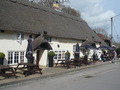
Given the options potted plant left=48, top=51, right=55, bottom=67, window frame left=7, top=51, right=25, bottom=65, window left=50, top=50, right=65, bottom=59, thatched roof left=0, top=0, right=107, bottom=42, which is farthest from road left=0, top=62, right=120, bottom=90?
window left=50, top=50, right=65, bottom=59

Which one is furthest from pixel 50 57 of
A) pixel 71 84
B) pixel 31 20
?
pixel 71 84

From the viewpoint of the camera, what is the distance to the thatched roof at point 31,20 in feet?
41.4

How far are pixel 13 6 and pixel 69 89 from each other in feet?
34.5

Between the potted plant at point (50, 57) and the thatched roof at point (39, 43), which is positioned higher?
the thatched roof at point (39, 43)

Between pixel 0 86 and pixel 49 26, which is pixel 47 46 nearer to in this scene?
pixel 49 26

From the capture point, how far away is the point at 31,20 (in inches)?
594

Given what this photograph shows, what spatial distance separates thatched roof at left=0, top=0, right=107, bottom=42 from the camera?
12.6 metres

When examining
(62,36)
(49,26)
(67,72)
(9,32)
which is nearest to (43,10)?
(49,26)

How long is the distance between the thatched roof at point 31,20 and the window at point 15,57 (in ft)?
6.22

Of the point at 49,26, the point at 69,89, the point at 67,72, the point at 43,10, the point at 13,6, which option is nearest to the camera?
the point at 69,89

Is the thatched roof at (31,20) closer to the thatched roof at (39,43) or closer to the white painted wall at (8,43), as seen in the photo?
the white painted wall at (8,43)

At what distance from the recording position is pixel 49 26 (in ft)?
54.4

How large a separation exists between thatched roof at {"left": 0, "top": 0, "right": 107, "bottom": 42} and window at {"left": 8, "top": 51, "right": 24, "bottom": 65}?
6.22ft

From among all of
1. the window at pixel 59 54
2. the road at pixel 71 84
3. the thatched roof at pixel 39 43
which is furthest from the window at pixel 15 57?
the window at pixel 59 54
